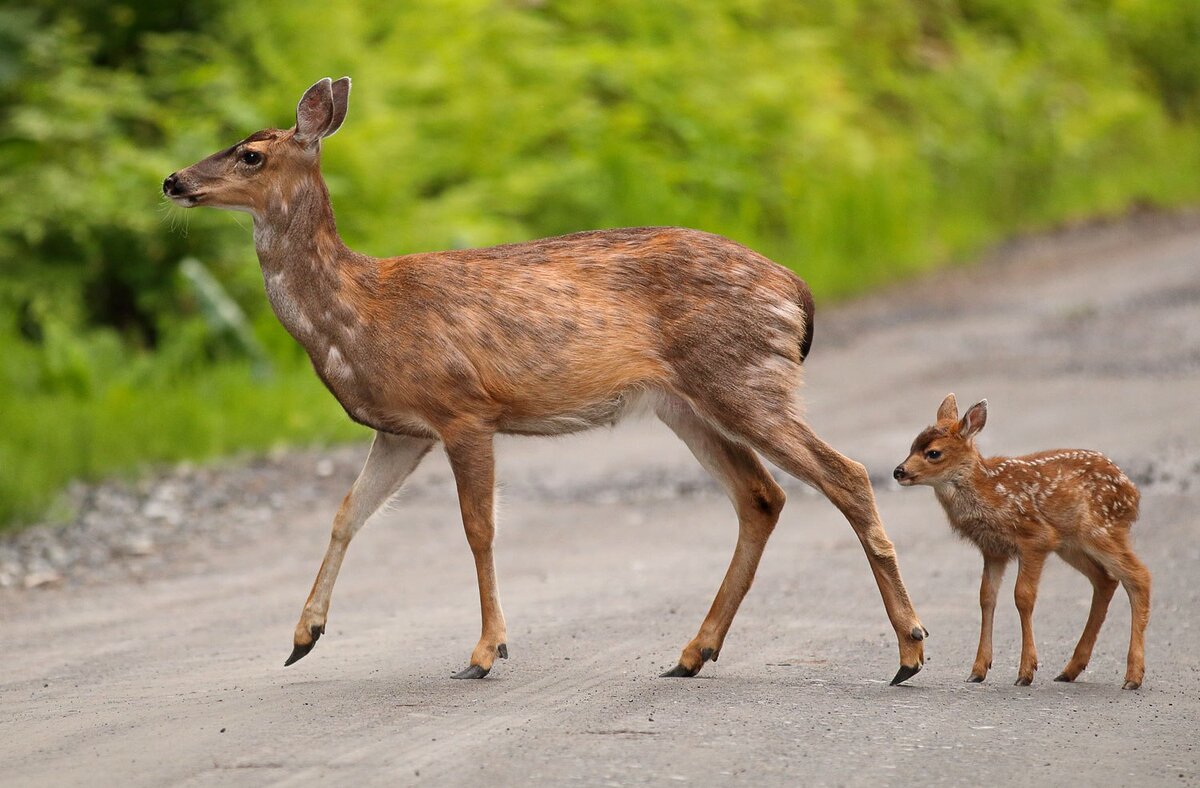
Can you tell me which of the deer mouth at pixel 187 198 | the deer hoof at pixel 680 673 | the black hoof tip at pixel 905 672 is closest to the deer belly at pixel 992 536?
the black hoof tip at pixel 905 672

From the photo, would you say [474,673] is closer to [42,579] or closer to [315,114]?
[315,114]

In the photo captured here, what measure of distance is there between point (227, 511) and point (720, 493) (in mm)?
3264

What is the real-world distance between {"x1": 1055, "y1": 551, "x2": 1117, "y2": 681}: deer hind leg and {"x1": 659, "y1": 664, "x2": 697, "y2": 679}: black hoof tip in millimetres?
1447

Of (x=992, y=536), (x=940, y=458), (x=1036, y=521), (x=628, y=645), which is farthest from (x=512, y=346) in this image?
(x=1036, y=521)

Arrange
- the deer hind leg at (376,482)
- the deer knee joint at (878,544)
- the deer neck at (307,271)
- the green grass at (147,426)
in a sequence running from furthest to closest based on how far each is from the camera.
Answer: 1. the green grass at (147,426)
2. the deer hind leg at (376,482)
3. the deer neck at (307,271)
4. the deer knee joint at (878,544)

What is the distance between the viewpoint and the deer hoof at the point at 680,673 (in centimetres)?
726

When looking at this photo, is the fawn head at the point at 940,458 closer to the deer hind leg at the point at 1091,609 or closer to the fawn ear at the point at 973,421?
the fawn ear at the point at 973,421

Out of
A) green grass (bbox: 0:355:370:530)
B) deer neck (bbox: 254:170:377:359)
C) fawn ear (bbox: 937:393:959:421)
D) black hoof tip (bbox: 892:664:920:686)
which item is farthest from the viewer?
green grass (bbox: 0:355:370:530)

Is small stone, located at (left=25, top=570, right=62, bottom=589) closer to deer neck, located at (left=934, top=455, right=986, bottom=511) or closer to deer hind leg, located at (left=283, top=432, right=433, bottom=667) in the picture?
deer hind leg, located at (left=283, top=432, right=433, bottom=667)

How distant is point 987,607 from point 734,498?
1.15 meters

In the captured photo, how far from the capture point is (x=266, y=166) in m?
7.31

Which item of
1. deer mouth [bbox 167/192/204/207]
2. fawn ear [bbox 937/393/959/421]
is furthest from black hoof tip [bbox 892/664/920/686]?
deer mouth [bbox 167/192/204/207]

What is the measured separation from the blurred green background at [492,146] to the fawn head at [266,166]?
489 centimetres

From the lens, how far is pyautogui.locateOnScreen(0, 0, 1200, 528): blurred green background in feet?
47.5
